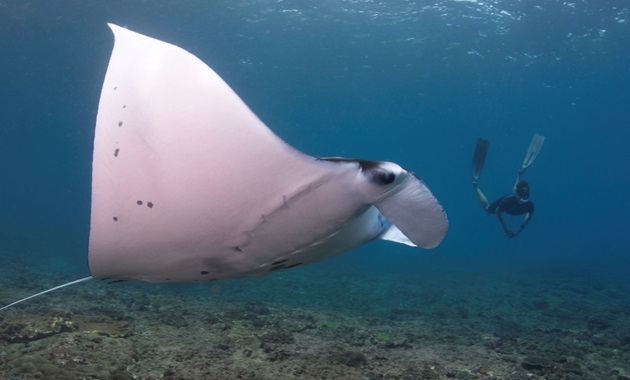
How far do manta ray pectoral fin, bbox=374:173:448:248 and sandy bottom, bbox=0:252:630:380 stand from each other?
105 inches

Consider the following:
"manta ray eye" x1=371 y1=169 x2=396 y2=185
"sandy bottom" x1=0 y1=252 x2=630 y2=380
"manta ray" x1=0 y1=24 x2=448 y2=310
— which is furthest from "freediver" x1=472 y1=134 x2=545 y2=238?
"manta ray eye" x1=371 y1=169 x2=396 y2=185

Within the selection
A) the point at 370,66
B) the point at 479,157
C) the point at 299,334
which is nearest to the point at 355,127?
the point at 370,66

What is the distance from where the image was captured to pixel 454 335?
7.45 metres

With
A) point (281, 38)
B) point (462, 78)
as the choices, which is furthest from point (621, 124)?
point (281, 38)

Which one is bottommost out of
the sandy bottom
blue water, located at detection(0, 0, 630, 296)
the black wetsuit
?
the sandy bottom

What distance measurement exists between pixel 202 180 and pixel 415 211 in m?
1.26

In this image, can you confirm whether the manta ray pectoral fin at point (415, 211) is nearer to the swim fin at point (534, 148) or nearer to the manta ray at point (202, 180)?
the manta ray at point (202, 180)

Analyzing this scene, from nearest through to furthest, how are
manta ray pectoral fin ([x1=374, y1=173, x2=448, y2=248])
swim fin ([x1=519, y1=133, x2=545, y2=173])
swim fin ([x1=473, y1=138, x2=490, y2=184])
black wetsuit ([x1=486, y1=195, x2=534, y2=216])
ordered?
manta ray pectoral fin ([x1=374, y1=173, x2=448, y2=248]) < black wetsuit ([x1=486, y1=195, x2=534, y2=216]) < swim fin ([x1=519, y1=133, x2=545, y2=173]) < swim fin ([x1=473, y1=138, x2=490, y2=184])

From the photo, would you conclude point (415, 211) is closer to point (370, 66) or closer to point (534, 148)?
point (534, 148)

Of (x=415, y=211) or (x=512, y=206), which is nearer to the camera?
(x=415, y=211)

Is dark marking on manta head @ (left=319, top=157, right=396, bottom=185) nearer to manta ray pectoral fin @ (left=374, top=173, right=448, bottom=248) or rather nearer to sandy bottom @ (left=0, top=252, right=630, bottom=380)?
manta ray pectoral fin @ (left=374, top=173, right=448, bottom=248)

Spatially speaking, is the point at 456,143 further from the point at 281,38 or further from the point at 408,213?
the point at 408,213

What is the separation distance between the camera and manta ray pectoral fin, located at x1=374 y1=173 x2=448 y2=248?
7.29ft

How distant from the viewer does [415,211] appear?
7.73 feet
